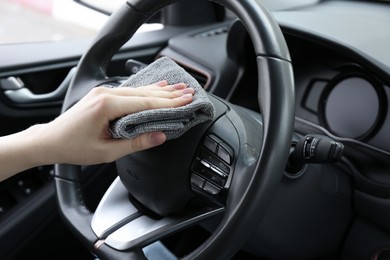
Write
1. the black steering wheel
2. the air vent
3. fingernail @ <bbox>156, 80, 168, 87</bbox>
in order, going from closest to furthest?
the black steering wheel, fingernail @ <bbox>156, 80, 168, 87</bbox>, the air vent

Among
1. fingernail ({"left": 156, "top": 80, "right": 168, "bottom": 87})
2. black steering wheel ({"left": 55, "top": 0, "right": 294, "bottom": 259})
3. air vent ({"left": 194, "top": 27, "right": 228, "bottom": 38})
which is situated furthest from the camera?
air vent ({"left": 194, "top": 27, "right": 228, "bottom": 38})

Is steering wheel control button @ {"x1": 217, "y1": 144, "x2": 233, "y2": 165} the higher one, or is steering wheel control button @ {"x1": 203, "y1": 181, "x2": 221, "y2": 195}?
steering wheel control button @ {"x1": 217, "y1": 144, "x2": 233, "y2": 165}

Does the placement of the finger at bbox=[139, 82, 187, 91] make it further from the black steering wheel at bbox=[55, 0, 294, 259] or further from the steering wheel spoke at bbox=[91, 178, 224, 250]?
the steering wheel spoke at bbox=[91, 178, 224, 250]

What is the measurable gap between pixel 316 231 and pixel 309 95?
1.16ft

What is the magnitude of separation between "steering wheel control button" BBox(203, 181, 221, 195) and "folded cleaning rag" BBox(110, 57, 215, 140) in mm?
99

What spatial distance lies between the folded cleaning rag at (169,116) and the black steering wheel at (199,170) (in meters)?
0.06

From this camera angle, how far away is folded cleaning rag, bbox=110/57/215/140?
70 cm

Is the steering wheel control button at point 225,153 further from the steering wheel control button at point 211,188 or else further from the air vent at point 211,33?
the air vent at point 211,33

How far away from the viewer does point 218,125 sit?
0.82m

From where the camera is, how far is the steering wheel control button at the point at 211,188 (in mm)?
795

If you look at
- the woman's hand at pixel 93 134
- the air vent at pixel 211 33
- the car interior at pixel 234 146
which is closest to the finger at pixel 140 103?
the woman's hand at pixel 93 134

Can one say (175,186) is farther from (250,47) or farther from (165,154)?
(250,47)

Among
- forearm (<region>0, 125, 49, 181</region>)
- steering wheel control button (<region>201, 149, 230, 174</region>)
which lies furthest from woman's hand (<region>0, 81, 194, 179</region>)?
steering wheel control button (<region>201, 149, 230, 174</region>)

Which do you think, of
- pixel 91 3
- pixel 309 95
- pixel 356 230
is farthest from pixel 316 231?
pixel 91 3
